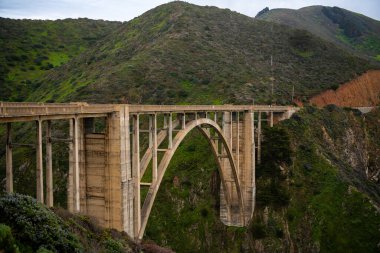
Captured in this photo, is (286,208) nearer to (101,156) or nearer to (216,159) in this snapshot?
(216,159)

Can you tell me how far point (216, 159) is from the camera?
3400cm

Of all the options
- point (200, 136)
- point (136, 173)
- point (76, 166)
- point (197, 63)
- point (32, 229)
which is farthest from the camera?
point (197, 63)

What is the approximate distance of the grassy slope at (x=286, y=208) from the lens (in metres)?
36.1

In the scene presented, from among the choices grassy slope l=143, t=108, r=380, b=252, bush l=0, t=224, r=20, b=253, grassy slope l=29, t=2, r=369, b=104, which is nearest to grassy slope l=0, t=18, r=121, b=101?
grassy slope l=29, t=2, r=369, b=104

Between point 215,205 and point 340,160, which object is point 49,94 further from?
point 340,160

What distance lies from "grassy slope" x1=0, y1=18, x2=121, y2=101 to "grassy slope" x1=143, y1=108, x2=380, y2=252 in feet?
140

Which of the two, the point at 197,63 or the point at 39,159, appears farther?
the point at 197,63

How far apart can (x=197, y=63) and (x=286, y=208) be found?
36339mm

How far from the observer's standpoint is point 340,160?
46000 millimetres

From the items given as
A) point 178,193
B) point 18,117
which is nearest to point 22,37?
point 178,193

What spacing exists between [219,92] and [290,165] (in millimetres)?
20153

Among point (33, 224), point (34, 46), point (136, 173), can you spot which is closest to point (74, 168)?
point (33, 224)

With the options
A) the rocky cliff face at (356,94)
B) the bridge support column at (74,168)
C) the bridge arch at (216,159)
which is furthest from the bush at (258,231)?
the rocky cliff face at (356,94)

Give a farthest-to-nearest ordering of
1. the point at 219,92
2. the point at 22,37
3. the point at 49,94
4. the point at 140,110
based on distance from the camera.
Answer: the point at 22,37, the point at 49,94, the point at 219,92, the point at 140,110
